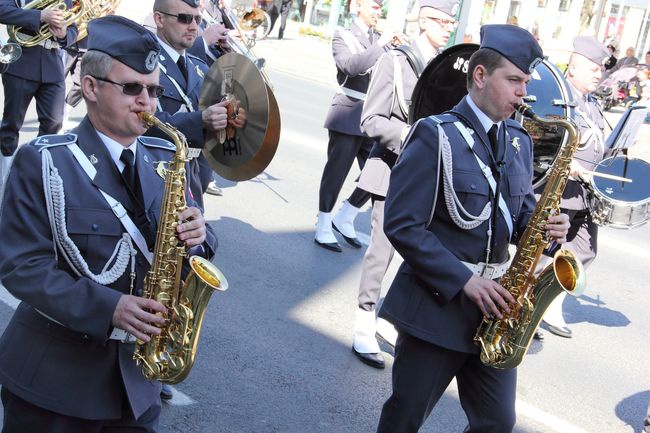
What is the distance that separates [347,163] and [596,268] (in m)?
2.69

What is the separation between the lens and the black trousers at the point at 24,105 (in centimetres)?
685

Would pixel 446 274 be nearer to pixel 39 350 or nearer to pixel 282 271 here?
pixel 39 350

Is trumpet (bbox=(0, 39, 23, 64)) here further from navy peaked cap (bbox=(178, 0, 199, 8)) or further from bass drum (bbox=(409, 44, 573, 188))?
bass drum (bbox=(409, 44, 573, 188))

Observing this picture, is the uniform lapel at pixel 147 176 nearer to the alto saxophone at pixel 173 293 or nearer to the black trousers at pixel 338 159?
the alto saxophone at pixel 173 293

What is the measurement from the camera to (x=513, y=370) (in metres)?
3.38

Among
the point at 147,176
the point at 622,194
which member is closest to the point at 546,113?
the point at 622,194

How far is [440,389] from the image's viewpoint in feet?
11.1

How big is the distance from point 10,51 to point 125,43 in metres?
4.51

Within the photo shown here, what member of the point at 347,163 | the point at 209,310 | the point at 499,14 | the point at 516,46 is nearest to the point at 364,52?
the point at 347,163

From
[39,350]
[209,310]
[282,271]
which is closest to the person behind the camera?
[39,350]

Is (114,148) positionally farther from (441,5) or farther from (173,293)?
(441,5)

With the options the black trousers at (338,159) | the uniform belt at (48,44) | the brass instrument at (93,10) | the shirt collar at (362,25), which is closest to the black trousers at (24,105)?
the uniform belt at (48,44)

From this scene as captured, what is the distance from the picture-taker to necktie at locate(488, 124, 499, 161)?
3410 mm

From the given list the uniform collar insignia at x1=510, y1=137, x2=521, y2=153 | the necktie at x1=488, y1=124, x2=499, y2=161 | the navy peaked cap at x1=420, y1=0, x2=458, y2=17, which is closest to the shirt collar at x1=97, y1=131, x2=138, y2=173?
the necktie at x1=488, y1=124, x2=499, y2=161
